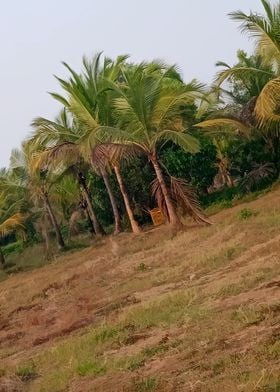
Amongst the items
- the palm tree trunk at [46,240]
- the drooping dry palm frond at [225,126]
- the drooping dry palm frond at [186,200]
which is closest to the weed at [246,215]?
the drooping dry palm frond at [186,200]

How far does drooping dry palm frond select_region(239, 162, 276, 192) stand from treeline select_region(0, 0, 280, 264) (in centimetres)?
4

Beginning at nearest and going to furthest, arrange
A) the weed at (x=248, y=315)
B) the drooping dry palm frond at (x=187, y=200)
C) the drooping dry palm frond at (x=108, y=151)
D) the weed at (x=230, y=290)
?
the weed at (x=248, y=315) < the weed at (x=230, y=290) < the drooping dry palm frond at (x=187, y=200) < the drooping dry palm frond at (x=108, y=151)

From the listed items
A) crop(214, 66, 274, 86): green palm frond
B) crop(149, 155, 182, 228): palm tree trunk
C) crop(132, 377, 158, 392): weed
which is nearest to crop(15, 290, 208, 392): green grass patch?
crop(132, 377, 158, 392): weed

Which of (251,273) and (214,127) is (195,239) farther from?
(214,127)

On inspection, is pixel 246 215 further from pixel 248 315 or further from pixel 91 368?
pixel 91 368

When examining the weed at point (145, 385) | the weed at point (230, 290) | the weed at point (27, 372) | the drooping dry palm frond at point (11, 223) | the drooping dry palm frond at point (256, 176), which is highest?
the drooping dry palm frond at point (11, 223)

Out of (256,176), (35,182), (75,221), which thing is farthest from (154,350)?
(75,221)

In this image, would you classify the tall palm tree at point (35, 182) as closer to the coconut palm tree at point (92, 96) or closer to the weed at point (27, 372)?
the coconut palm tree at point (92, 96)

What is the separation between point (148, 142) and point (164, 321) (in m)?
9.01

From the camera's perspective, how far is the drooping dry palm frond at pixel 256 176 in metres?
19.7

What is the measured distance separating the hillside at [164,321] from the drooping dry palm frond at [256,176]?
5.67 meters

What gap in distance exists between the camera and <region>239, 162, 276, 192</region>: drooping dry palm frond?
19656 mm

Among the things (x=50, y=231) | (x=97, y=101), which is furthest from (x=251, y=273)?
(x=50, y=231)

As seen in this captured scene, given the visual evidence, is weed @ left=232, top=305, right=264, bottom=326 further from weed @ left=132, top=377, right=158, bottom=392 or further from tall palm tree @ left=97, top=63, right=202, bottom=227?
tall palm tree @ left=97, top=63, right=202, bottom=227
